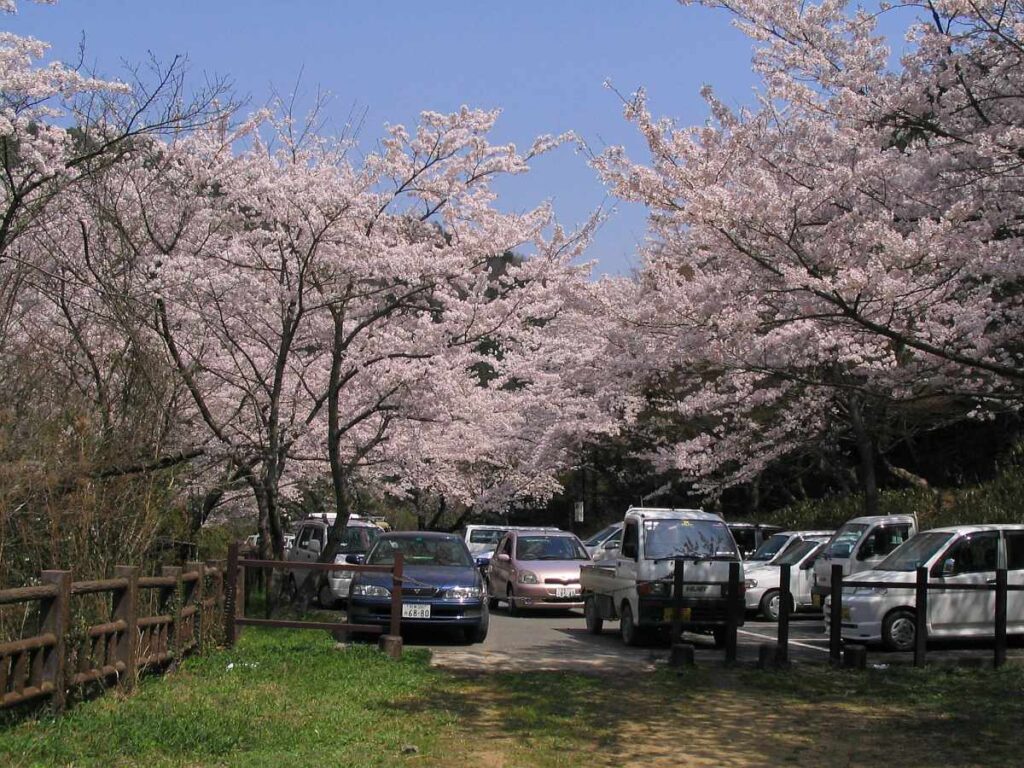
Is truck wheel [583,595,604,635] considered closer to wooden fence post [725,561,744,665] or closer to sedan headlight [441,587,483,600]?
sedan headlight [441,587,483,600]

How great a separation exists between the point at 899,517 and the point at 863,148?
8.30 m

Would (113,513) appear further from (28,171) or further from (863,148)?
(863,148)

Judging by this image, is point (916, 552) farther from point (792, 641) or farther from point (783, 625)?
point (783, 625)

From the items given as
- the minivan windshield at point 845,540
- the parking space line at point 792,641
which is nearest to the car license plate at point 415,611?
the parking space line at point 792,641

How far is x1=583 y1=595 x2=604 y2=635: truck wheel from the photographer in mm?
17220

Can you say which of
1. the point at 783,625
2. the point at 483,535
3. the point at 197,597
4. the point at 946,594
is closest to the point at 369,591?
the point at 197,597

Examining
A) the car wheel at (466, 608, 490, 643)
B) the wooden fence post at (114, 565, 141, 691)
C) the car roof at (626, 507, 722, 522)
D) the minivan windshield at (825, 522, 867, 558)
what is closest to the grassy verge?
the wooden fence post at (114, 565, 141, 691)

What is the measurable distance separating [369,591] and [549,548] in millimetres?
7716

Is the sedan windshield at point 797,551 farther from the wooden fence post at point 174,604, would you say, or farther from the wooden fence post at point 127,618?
the wooden fence post at point 127,618

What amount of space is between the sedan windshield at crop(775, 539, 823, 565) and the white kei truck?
4942 mm

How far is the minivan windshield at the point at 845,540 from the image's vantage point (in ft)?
63.5

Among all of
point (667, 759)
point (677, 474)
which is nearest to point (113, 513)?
point (667, 759)

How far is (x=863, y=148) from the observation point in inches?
515

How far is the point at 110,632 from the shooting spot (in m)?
9.10
